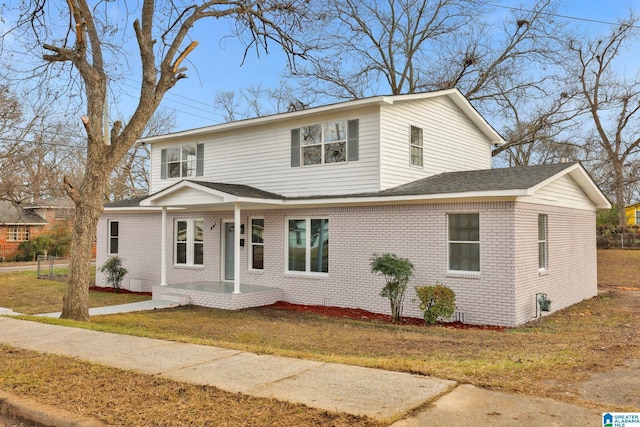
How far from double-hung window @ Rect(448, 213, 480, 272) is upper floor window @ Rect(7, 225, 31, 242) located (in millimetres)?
39358

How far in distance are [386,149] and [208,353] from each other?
8.08m

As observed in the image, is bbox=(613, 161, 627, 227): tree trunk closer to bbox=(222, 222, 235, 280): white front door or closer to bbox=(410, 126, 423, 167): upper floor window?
bbox=(410, 126, 423, 167): upper floor window

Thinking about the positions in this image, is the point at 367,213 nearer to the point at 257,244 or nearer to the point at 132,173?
the point at 257,244

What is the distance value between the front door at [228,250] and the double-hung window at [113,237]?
231 inches

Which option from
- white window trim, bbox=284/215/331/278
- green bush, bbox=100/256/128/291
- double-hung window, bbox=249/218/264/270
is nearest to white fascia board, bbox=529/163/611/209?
white window trim, bbox=284/215/331/278

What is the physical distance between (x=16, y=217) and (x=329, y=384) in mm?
44358

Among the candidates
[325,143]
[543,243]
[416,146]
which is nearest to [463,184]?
[543,243]

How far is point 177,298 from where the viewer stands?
14.6m

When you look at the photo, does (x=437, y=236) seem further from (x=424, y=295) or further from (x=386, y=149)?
(x=386, y=149)

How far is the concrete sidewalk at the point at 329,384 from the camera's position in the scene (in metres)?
4.09

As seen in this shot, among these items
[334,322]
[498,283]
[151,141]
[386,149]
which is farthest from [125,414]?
[151,141]

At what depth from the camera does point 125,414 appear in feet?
14.4

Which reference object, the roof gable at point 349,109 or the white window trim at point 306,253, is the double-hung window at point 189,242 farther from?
the white window trim at point 306,253

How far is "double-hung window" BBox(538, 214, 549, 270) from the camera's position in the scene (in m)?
12.4
